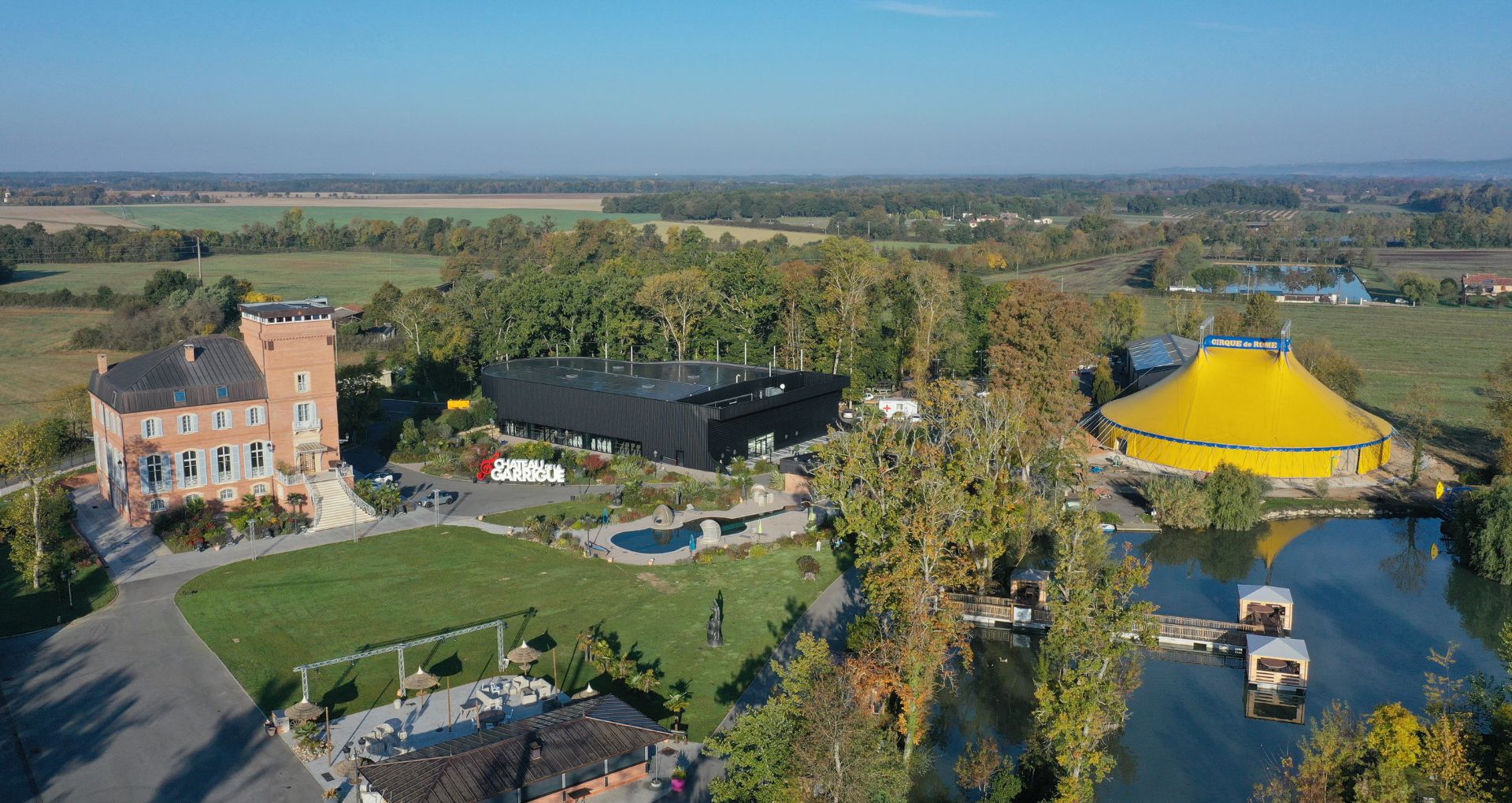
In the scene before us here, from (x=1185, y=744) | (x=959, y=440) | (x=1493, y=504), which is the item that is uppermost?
(x=959, y=440)

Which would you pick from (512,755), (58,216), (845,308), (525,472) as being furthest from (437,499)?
(58,216)

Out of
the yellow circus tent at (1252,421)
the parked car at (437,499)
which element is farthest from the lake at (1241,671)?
the parked car at (437,499)

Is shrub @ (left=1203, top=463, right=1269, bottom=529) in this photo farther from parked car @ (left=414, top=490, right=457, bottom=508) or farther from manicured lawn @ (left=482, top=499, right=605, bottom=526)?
parked car @ (left=414, top=490, right=457, bottom=508)

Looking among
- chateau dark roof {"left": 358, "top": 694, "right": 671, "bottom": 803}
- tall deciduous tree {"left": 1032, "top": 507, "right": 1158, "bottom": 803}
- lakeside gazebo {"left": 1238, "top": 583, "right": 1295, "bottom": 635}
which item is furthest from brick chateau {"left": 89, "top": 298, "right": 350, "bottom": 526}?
lakeside gazebo {"left": 1238, "top": 583, "right": 1295, "bottom": 635}

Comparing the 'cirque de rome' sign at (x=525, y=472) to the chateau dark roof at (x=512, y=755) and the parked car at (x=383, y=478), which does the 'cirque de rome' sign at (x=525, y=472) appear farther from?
the chateau dark roof at (x=512, y=755)

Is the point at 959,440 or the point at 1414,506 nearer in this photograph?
the point at 959,440

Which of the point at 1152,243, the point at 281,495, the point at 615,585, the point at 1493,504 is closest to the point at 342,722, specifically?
the point at 615,585

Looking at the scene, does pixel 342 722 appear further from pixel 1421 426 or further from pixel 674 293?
pixel 1421 426
